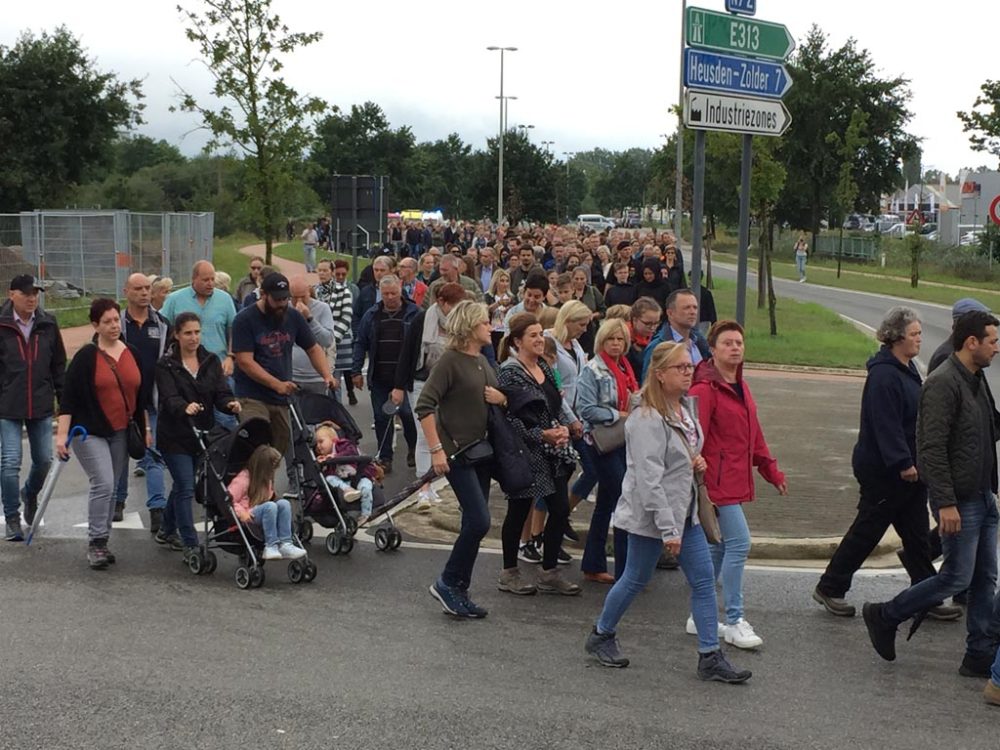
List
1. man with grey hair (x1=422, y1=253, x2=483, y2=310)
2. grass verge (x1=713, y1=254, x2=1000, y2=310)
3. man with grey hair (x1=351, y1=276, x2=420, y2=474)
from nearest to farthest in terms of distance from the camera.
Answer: man with grey hair (x1=351, y1=276, x2=420, y2=474) → man with grey hair (x1=422, y1=253, x2=483, y2=310) → grass verge (x1=713, y1=254, x2=1000, y2=310)

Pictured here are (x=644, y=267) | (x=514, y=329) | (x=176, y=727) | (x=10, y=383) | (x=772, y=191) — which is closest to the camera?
(x=176, y=727)

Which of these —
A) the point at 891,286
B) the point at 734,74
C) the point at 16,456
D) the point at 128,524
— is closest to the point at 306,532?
the point at 128,524

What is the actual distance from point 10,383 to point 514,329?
12.6 feet

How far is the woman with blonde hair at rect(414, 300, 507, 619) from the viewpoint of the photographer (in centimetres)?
739

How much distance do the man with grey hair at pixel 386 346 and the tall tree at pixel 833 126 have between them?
63.3 m

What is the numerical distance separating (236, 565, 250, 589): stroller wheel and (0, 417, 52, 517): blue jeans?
220cm

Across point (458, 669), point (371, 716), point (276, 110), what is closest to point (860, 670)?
point (458, 669)

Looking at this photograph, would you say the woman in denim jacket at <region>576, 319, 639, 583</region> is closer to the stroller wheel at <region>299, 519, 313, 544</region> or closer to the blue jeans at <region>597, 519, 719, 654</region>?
the blue jeans at <region>597, 519, 719, 654</region>

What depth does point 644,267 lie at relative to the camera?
52.3 feet

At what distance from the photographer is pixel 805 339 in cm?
2458

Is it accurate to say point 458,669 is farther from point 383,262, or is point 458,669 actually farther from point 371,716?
point 383,262

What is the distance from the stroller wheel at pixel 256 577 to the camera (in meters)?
8.02

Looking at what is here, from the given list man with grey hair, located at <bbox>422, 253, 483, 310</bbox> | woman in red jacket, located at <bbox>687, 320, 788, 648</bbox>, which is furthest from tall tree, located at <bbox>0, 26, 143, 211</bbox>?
woman in red jacket, located at <bbox>687, 320, 788, 648</bbox>

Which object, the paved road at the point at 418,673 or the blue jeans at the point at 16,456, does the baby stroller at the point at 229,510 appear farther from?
the blue jeans at the point at 16,456
